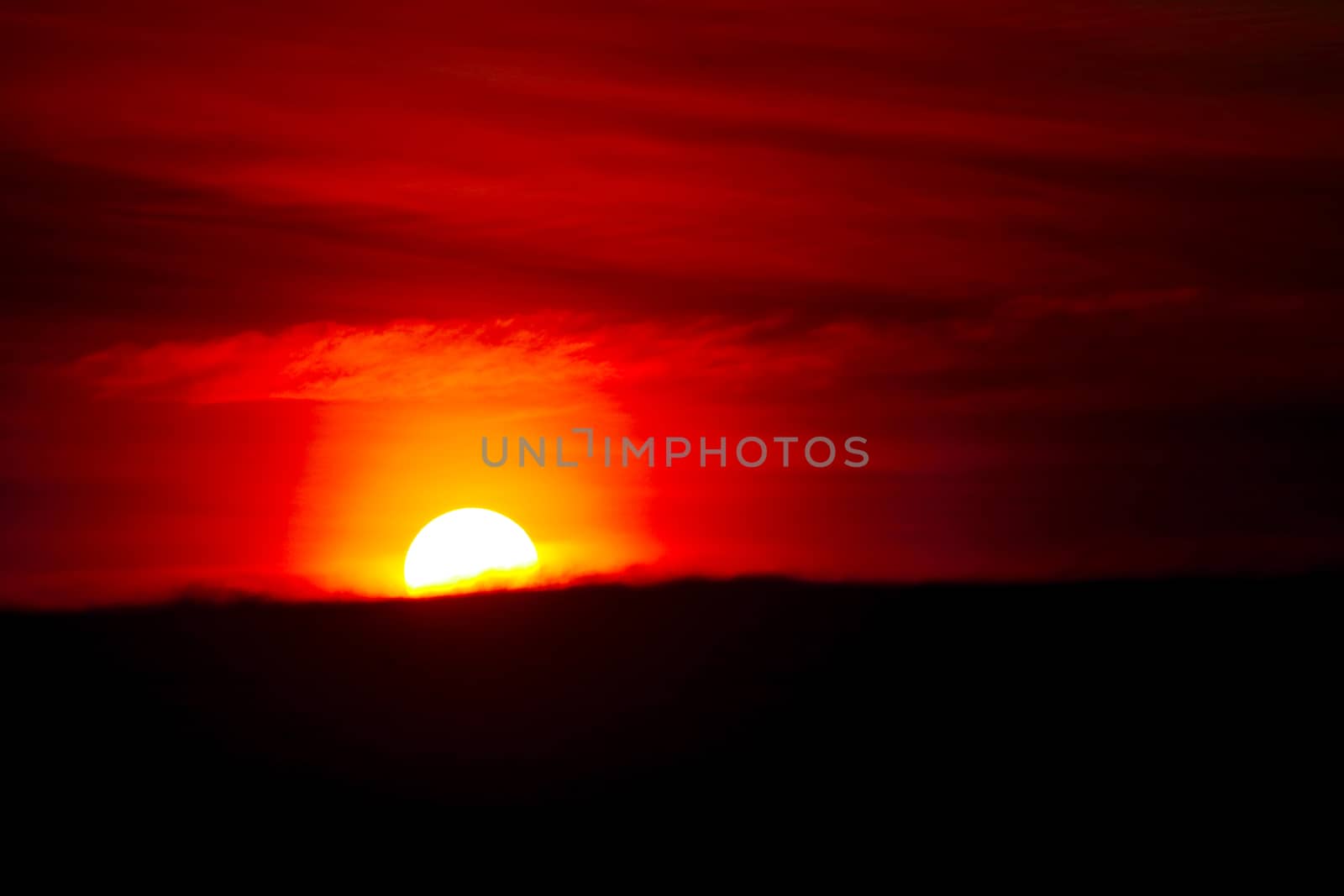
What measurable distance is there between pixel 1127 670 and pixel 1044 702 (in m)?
0.88

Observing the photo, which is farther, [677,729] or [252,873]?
[677,729]

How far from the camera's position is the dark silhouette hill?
36.1ft

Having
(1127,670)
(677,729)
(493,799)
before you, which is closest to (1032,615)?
(1127,670)

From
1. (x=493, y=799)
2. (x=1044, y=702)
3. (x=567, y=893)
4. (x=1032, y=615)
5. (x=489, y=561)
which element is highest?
(x=489, y=561)

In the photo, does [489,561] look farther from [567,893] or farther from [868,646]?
[567,893]

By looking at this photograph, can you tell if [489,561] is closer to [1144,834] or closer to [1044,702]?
[1044,702]

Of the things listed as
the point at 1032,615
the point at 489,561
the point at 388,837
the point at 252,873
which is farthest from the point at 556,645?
the point at 489,561

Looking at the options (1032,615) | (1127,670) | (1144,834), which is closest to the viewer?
(1144,834)

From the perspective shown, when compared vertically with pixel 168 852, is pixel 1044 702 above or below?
above

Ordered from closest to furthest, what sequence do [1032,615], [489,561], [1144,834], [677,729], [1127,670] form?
[1144,834], [677,729], [1127,670], [1032,615], [489,561]

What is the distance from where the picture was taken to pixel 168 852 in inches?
394

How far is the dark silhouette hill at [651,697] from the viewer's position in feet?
36.1

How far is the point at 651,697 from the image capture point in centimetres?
1212

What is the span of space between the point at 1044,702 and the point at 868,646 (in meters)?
1.59
